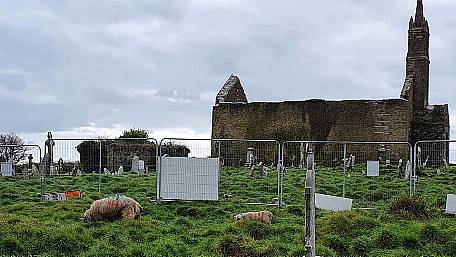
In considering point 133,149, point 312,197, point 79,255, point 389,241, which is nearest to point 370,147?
point 133,149

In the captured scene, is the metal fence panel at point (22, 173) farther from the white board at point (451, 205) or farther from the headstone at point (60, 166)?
the white board at point (451, 205)

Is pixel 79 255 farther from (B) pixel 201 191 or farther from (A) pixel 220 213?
(B) pixel 201 191

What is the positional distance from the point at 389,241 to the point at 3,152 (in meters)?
27.5

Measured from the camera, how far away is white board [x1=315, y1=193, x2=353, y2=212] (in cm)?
1661

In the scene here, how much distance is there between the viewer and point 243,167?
26.7m

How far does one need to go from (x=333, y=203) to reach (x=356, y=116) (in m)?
29.0

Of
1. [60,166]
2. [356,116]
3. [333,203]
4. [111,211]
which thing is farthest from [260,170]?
[356,116]

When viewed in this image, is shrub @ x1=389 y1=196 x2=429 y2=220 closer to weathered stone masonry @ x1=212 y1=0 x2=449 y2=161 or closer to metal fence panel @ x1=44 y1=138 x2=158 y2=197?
metal fence panel @ x1=44 y1=138 x2=158 y2=197

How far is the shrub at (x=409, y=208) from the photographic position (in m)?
15.5

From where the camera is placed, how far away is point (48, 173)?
88.0ft

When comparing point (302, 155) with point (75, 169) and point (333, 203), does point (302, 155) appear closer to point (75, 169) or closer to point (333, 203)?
point (75, 169)

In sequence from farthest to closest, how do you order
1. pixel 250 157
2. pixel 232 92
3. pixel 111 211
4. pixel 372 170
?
pixel 232 92 < pixel 250 157 < pixel 372 170 < pixel 111 211

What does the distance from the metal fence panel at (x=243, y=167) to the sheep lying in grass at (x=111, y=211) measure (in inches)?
141

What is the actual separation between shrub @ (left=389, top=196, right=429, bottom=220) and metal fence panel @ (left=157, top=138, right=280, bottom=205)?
396 cm
